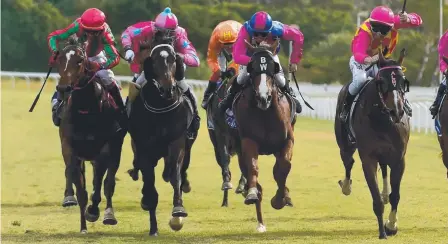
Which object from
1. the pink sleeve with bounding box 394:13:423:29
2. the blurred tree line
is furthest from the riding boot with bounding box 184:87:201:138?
the blurred tree line

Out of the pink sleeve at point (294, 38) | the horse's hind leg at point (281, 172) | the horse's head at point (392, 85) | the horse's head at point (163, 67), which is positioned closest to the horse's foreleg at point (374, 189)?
the horse's head at point (392, 85)

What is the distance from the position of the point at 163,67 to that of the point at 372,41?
2497 millimetres

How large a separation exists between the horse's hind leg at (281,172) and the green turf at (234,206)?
0.31 meters

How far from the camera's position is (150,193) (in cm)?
1175

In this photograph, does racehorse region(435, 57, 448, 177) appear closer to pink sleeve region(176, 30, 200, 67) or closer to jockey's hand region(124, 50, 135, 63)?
pink sleeve region(176, 30, 200, 67)

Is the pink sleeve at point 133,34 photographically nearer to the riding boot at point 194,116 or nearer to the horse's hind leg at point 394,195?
the riding boot at point 194,116

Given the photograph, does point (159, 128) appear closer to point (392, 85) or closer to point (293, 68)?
point (293, 68)

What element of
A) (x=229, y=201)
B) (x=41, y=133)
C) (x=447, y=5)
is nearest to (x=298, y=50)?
(x=229, y=201)

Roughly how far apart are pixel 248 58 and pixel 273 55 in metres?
0.53

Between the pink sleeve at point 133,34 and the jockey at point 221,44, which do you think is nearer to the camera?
the pink sleeve at point 133,34

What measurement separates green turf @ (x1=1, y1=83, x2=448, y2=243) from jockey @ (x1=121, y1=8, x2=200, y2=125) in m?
1.47

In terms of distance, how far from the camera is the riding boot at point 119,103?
40.0ft

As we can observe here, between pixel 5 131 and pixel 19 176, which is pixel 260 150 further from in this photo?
pixel 5 131

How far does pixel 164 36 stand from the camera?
12086mm
